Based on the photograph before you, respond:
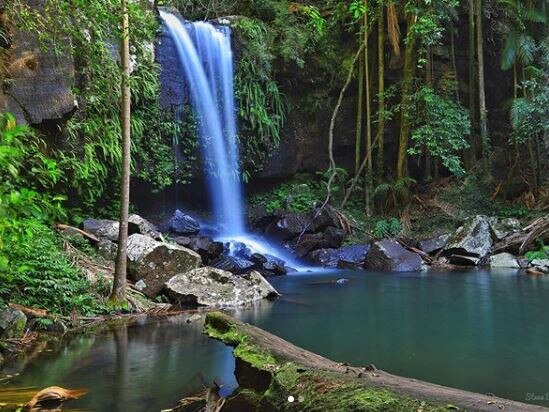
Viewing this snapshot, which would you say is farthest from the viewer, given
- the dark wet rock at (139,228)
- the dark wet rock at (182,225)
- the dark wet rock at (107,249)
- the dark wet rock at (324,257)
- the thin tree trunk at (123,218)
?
the dark wet rock at (324,257)

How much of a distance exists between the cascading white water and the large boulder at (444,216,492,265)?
4.90 metres

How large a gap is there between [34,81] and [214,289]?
4497 mm

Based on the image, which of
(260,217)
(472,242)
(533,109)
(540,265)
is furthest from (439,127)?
(260,217)

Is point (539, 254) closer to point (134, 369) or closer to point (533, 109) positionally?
point (533, 109)

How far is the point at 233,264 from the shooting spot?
12.1 meters

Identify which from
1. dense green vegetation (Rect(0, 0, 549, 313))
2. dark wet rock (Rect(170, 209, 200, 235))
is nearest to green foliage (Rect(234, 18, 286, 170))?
dense green vegetation (Rect(0, 0, 549, 313))

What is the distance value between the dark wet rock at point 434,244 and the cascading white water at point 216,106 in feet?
13.6

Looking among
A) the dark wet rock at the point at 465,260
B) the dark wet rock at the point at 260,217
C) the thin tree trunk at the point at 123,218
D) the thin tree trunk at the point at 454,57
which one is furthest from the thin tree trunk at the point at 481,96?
the thin tree trunk at the point at 123,218

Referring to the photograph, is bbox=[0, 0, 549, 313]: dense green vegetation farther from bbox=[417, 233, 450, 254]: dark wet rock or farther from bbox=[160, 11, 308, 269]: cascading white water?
bbox=[417, 233, 450, 254]: dark wet rock

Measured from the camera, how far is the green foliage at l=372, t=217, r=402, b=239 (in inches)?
633

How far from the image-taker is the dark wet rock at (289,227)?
1533 cm

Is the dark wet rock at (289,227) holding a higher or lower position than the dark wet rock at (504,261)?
higher

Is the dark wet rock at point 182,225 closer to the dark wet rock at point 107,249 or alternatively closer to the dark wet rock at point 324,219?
the dark wet rock at point 324,219

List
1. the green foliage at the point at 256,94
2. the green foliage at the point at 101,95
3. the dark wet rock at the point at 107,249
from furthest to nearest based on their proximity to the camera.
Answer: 1. the green foliage at the point at 256,94
2. the dark wet rock at the point at 107,249
3. the green foliage at the point at 101,95
